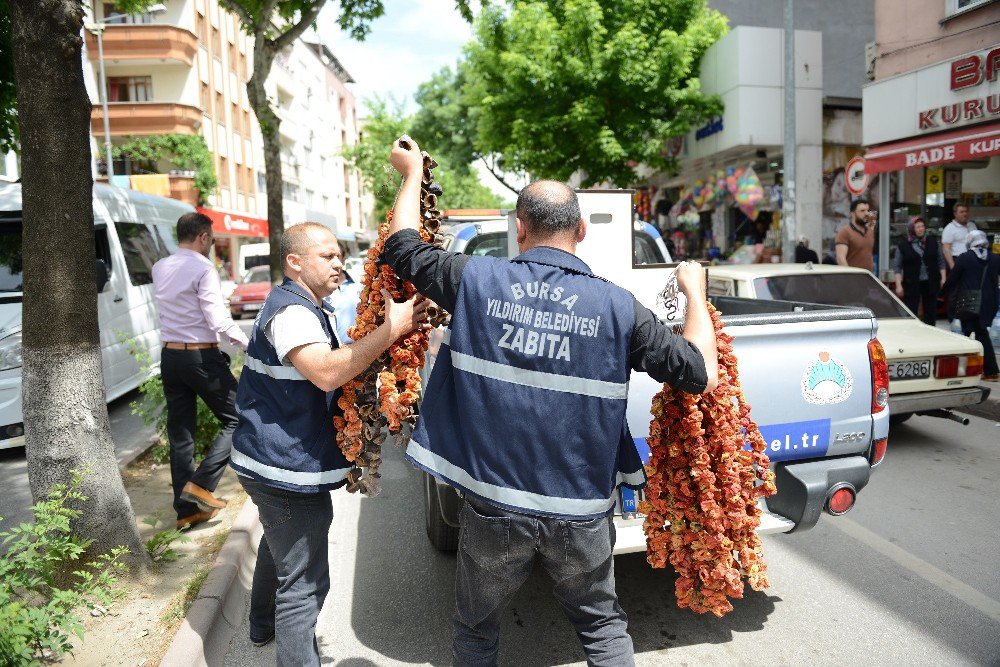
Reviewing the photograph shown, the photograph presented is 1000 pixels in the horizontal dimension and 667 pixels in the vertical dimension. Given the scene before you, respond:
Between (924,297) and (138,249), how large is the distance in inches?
427

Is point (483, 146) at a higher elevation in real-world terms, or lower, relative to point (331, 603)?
higher

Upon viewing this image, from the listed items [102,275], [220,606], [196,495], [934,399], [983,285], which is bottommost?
[220,606]

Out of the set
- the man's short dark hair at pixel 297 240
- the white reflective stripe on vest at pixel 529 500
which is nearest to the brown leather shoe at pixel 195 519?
the man's short dark hair at pixel 297 240

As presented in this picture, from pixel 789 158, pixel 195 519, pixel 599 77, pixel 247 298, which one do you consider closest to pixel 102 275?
pixel 195 519

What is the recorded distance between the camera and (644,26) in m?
19.2

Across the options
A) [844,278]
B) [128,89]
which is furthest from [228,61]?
[844,278]

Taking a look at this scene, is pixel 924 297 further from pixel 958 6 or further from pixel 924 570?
pixel 924 570

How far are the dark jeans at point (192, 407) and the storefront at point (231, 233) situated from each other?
2409 cm

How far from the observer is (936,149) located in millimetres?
12352

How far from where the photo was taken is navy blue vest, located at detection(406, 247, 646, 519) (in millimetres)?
2242

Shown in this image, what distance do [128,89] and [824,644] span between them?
117 feet

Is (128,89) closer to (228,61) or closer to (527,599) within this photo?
(228,61)

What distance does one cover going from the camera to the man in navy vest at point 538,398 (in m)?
2.26

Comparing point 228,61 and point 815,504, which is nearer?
point 815,504
